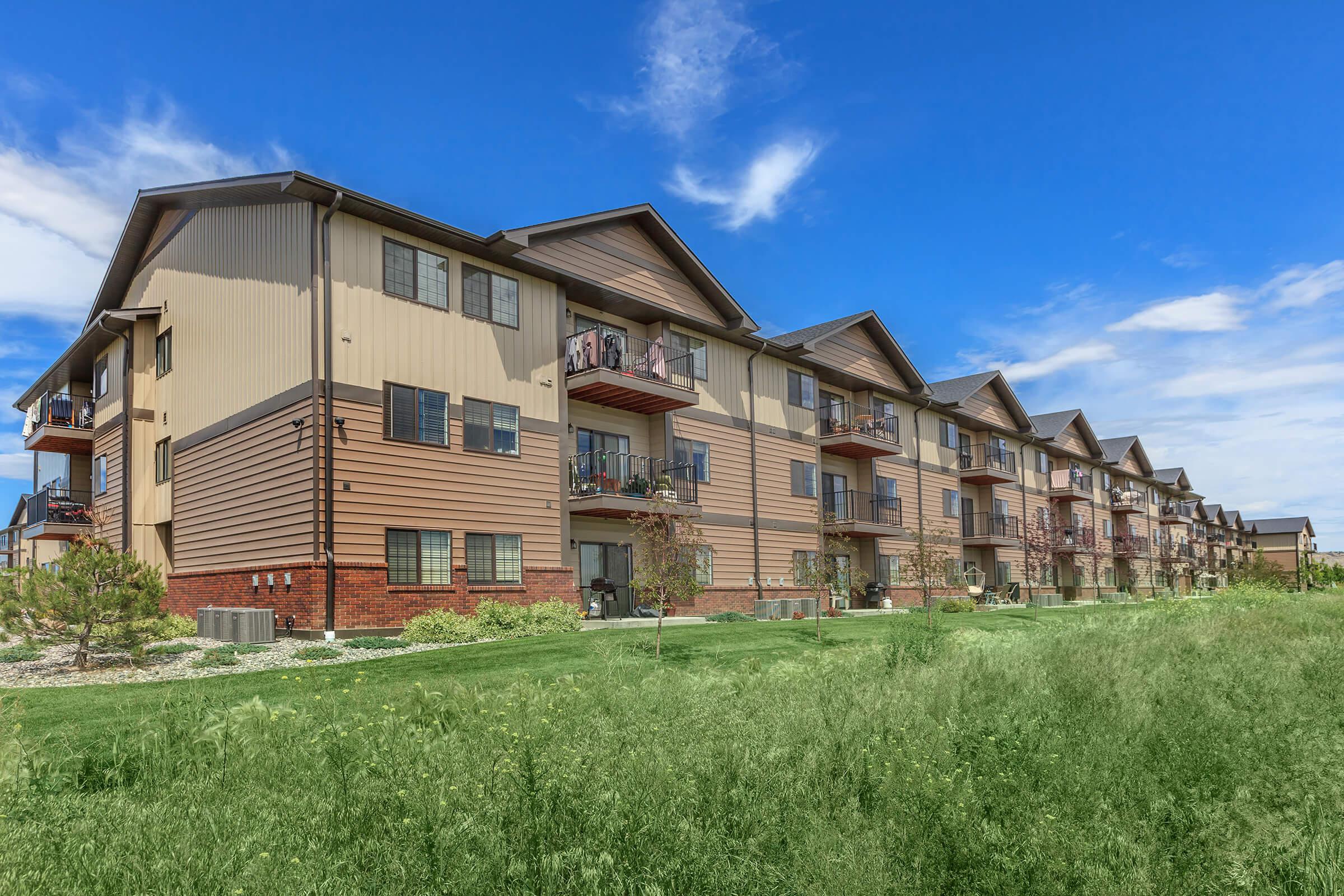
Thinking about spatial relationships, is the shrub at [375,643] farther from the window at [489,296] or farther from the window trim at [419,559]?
the window at [489,296]

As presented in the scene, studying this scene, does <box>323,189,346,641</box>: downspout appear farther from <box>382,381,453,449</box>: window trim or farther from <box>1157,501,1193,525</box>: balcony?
<box>1157,501,1193,525</box>: balcony

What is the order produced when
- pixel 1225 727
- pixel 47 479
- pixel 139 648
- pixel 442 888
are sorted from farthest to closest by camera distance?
pixel 47 479 < pixel 139 648 < pixel 1225 727 < pixel 442 888

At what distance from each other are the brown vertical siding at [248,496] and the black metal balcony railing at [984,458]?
30.1m

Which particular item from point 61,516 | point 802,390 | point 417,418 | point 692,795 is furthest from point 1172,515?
point 692,795

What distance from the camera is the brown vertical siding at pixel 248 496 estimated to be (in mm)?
17516

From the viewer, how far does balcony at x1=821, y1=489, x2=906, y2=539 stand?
31.1 metres

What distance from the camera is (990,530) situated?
135 feet

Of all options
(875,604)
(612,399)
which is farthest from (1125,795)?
(875,604)

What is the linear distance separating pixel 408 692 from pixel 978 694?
505cm

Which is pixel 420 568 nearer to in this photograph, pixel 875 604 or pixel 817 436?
pixel 817 436

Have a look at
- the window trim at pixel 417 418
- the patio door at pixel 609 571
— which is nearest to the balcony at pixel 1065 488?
the patio door at pixel 609 571

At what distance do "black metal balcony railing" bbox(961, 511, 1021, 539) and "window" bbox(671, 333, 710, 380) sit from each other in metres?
18.3

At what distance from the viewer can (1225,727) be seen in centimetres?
727

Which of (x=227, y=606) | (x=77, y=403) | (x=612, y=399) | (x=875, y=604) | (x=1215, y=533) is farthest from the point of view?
(x=1215, y=533)
